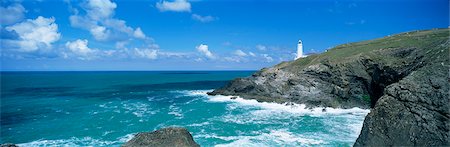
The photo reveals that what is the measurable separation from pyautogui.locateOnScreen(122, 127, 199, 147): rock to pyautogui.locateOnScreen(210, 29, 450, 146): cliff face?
13.6m

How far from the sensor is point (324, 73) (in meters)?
61.0

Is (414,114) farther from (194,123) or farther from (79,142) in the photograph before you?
(79,142)

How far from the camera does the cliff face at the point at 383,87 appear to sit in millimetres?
22250

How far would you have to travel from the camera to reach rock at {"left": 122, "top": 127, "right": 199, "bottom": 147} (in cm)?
2178

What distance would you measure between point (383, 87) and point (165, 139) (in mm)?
42163

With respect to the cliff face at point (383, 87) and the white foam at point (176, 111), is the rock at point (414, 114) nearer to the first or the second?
the cliff face at point (383, 87)

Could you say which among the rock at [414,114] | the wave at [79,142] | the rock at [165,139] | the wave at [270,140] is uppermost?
the rock at [414,114]

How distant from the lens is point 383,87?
5112 cm

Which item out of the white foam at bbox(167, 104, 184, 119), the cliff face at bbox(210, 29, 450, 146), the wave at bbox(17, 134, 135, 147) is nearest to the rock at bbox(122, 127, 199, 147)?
the wave at bbox(17, 134, 135, 147)

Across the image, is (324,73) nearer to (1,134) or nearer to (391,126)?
(391,126)

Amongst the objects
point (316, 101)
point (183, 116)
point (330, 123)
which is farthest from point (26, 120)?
point (316, 101)

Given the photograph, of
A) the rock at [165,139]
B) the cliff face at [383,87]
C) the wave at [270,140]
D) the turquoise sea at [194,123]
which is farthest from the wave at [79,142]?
the cliff face at [383,87]

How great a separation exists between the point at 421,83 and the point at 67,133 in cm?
3738

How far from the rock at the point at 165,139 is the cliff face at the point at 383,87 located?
13.6 m
